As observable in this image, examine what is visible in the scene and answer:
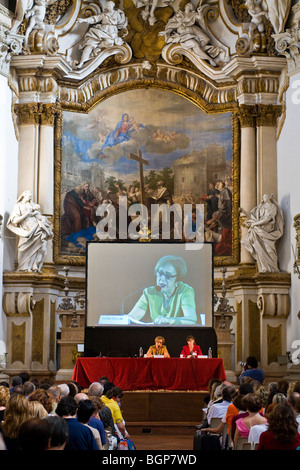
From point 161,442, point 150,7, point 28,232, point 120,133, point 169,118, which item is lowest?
point 161,442

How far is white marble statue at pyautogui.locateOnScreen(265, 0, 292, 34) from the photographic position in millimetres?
16625

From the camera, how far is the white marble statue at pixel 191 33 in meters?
18.8

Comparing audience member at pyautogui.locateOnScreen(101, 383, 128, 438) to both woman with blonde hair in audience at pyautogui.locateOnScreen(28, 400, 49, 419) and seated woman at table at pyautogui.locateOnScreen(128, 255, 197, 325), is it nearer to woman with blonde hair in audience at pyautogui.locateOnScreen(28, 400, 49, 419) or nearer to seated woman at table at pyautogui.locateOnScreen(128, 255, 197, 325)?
woman with blonde hair in audience at pyautogui.locateOnScreen(28, 400, 49, 419)

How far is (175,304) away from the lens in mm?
17359

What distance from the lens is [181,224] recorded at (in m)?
19.0

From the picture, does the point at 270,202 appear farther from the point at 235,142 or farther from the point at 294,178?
the point at 235,142

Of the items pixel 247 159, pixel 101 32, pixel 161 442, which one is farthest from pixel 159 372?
pixel 101 32

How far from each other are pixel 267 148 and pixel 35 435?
14.7 m

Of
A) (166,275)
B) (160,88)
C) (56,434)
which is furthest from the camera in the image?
(160,88)

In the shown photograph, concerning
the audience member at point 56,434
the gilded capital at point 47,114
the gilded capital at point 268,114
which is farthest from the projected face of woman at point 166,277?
the audience member at point 56,434

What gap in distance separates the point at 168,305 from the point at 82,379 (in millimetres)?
3572

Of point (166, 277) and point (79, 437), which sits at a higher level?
point (166, 277)

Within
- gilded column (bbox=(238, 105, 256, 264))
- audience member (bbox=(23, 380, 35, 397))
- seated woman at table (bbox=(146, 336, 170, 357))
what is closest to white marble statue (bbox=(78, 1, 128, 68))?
gilded column (bbox=(238, 105, 256, 264))

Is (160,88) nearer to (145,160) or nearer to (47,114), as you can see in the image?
(145,160)
